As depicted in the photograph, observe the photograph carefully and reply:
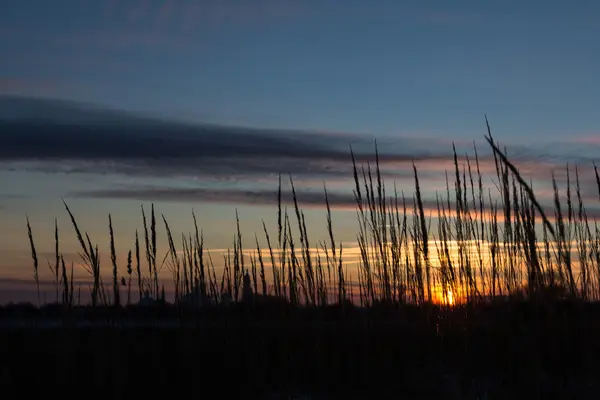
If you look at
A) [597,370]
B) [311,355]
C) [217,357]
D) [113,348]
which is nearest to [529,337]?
[597,370]

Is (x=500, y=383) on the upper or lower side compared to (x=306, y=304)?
lower

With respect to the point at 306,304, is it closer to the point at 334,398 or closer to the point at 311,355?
the point at 311,355

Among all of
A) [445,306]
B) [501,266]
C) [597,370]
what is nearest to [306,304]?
[445,306]

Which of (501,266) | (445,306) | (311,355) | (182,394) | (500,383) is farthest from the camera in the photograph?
(501,266)

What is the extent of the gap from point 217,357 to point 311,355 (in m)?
0.52

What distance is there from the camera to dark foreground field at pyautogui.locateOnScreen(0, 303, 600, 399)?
3721mm

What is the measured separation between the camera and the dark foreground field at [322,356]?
3.72 meters

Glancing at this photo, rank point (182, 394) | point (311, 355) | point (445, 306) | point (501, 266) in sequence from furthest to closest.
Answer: point (501, 266) < point (445, 306) < point (311, 355) < point (182, 394)

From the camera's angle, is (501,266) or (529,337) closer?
(529,337)

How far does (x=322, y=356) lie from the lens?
411cm

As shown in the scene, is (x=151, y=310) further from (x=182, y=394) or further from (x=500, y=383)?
(x=500, y=383)

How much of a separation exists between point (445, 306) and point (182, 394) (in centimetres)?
197

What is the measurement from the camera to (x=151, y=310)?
5281mm

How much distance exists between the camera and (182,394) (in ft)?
11.8
